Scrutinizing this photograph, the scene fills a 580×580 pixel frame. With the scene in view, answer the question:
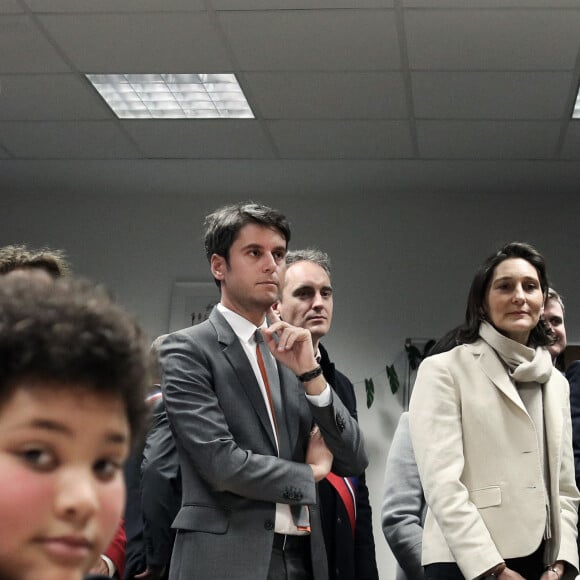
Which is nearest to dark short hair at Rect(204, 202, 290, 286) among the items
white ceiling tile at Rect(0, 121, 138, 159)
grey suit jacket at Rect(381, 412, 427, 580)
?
grey suit jacket at Rect(381, 412, 427, 580)

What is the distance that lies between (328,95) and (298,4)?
849mm

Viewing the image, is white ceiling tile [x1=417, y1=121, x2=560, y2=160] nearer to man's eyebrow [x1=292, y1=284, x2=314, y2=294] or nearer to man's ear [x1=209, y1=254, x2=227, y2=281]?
man's eyebrow [x1=292, y1=284, x2=314, y2=294]

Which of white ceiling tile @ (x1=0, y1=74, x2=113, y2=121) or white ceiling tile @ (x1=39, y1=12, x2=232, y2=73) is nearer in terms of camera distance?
white ceiling tile @ (x1=39, y1=12, x2=232, y2=73)

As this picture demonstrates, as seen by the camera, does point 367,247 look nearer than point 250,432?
No

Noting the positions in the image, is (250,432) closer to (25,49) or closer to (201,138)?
(25,49)

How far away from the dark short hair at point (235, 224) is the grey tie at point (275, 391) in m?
0.24

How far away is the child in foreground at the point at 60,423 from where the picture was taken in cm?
50

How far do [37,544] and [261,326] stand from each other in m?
1.64

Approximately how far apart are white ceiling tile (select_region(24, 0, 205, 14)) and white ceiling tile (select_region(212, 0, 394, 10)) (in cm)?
12

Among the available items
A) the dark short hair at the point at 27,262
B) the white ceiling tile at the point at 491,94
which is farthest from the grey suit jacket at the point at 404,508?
the white ceiling tile at the point at 491,94

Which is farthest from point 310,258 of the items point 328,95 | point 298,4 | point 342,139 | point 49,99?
point 49,99

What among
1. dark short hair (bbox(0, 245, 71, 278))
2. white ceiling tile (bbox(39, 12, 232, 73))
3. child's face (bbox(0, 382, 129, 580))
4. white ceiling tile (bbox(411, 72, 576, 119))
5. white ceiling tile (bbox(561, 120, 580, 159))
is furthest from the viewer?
white ceiling tile (bbox(561, 120, 580, 159))

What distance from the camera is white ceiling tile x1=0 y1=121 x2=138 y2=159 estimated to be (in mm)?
5117

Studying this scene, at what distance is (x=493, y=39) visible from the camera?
13.0ft
